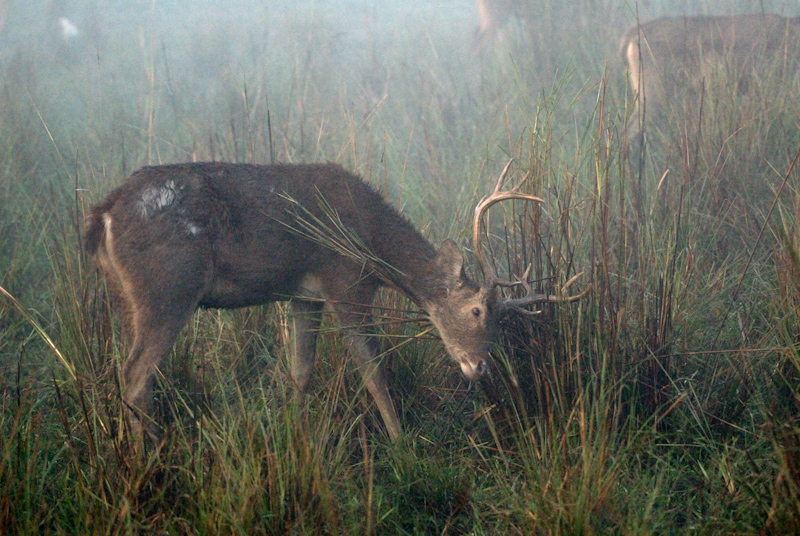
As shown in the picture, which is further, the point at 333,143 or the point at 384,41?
the point at 384,41

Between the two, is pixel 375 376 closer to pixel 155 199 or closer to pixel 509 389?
pixel 509 389

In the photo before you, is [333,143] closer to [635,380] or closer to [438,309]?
[438,309]

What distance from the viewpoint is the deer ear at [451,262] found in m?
4.14

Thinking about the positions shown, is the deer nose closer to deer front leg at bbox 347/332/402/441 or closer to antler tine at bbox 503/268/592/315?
antler tine at bbox 503/268/592/315

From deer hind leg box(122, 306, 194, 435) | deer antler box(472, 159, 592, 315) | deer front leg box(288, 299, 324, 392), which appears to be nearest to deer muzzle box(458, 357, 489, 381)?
deer antler box(472, 159, 592, 315)

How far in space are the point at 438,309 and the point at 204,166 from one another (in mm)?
1443

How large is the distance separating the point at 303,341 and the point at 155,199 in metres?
1.14

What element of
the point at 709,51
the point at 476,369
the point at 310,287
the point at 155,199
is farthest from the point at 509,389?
the point at 709,51

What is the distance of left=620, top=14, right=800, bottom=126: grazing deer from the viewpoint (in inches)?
259

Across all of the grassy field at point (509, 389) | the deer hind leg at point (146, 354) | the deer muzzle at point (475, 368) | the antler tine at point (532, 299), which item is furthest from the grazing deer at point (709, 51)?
the deer hind leg at point (146, 354)

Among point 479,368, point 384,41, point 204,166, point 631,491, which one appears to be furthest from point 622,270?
point 384,41

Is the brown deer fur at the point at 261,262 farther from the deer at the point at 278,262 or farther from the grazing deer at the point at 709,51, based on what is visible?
the grazing deer at the point at 709,51

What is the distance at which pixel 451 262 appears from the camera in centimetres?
418

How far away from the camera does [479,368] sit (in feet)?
12.7
